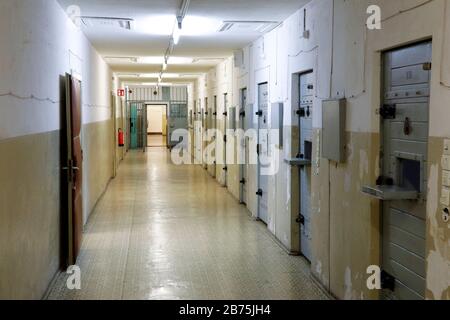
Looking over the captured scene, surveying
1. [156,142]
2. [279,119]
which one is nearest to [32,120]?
[279,119]

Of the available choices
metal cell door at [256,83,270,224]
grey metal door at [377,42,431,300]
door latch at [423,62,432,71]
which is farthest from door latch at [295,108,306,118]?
door latch at [423,62,432,71]

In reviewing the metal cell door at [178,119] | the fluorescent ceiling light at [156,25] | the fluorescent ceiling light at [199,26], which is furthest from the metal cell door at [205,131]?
the metal cell door at [178,119]

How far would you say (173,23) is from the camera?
5.91 m

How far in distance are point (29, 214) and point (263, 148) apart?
3.89m

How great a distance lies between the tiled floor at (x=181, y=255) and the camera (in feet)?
13.9

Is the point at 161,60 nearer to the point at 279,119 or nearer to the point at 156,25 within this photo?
the point at 156,25

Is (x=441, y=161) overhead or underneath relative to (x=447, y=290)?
overhead

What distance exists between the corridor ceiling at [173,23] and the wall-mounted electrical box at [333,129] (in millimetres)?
1250

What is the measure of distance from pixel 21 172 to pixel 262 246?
308 cm

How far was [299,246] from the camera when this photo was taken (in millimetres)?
5383

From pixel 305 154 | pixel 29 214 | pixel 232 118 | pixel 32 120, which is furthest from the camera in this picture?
pixel 232 118

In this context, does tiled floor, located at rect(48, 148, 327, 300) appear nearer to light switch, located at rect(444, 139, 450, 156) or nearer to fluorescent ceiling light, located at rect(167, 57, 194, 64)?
light switch, located at rect(444, 139, 450, 156)

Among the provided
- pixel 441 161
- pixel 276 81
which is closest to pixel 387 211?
pixel 441 161
